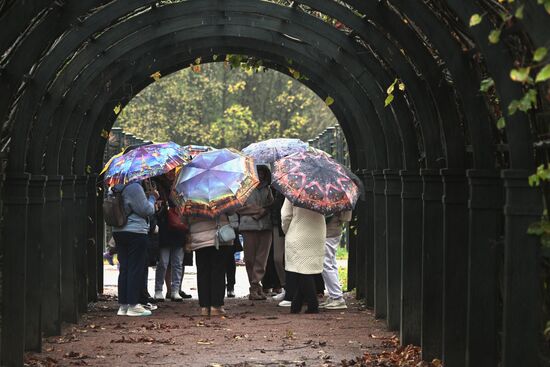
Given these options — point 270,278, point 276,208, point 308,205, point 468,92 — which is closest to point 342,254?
point 270,278

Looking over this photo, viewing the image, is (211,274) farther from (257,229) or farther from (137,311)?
(257,229)

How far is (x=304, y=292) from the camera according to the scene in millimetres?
15188

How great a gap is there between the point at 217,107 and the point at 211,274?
32.1m

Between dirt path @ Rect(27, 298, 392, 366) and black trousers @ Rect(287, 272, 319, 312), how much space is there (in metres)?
0.16

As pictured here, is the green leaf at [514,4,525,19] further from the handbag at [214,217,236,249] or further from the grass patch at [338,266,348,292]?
the grass patch at [338,266,348,292]

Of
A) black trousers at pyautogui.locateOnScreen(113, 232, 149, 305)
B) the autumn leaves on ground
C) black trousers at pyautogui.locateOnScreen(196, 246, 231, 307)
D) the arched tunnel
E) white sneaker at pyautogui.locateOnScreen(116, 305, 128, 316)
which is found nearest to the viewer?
the arched tunnel

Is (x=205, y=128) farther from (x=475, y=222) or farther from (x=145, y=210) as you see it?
(x=475, y=222)

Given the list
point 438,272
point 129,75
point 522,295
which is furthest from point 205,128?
point 522,295

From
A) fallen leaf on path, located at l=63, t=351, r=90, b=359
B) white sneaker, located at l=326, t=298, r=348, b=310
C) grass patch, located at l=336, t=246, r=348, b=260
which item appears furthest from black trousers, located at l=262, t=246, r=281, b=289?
grass patch, located at l=336, t=246, r=348, b=260

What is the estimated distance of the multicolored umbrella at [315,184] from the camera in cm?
1445

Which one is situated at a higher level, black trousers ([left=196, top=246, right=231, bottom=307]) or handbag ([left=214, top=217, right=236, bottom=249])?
handbag ([left=214, top=217, right=236, bottom=249])

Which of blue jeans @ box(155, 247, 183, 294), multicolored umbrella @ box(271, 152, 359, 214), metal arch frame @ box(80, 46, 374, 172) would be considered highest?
metal arch frame @ box(80, 46, 374, 172)

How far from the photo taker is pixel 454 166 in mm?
10023

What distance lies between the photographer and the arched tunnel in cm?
758
